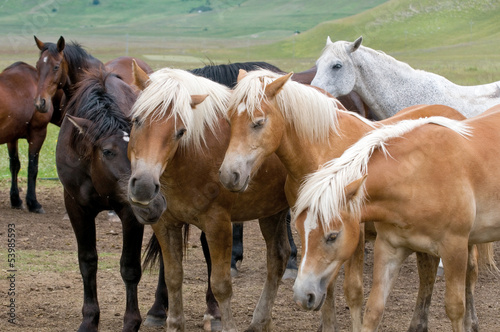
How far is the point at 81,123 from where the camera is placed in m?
4.50

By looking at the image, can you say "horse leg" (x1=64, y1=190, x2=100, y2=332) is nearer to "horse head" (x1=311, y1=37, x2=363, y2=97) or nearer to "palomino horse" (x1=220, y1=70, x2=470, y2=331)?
"palomino horse" (x1=220, y1=70, x2=470, y2=331)

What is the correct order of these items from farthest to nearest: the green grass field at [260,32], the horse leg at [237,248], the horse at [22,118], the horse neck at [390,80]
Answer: the green grass field at [260,32], the horse at [22,118], the horse neck at [390,80], the horse leg at [237,248]

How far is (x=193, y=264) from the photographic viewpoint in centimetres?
697

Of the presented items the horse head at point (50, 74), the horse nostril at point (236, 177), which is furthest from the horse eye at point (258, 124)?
the horse head at point (50, 74)

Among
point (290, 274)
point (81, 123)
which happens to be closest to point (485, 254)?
point (290, 274)

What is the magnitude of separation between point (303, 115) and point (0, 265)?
151 inches

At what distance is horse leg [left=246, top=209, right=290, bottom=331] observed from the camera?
16.6ft

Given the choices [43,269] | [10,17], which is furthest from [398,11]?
[43,269]

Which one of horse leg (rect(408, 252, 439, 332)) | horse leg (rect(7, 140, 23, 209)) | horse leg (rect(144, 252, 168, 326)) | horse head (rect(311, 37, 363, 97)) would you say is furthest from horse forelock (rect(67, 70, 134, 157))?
horse leg (rect(7, 140, 23, 209))

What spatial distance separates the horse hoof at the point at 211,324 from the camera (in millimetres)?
5195

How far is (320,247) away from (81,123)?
195cm

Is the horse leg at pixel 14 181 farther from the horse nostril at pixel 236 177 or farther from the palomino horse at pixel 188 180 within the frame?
the horse nostril at pixel 236 177

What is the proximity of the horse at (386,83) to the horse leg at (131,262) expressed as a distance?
3122mm

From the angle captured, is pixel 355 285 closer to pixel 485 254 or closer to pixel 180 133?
pixel 180 133
